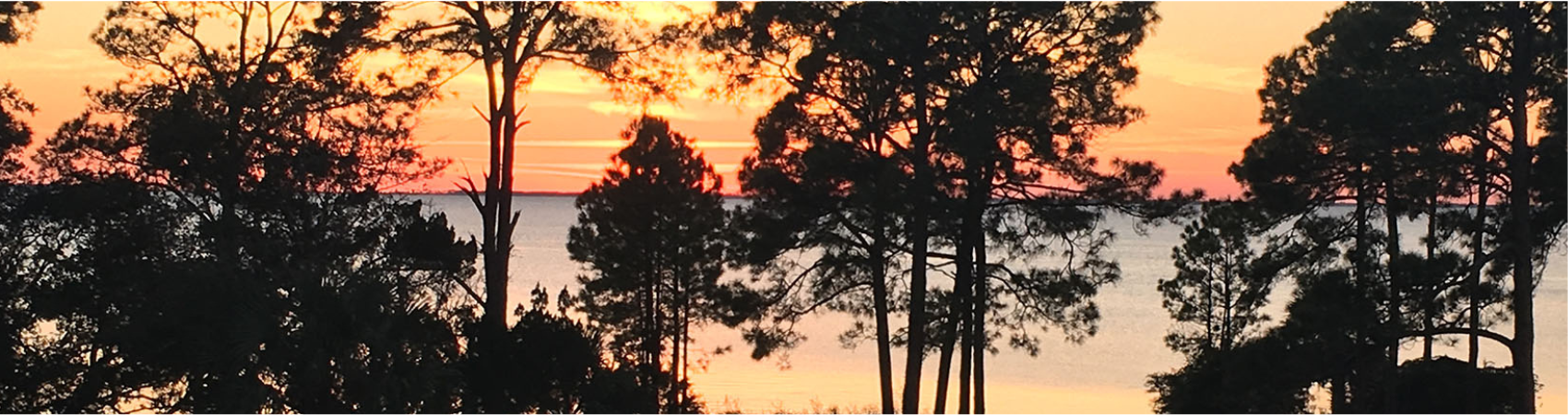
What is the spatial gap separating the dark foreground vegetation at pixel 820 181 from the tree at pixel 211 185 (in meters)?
0.06

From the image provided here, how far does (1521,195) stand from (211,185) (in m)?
20.3

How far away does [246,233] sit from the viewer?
2231 cm

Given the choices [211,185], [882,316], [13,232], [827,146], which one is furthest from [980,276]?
[13,232]

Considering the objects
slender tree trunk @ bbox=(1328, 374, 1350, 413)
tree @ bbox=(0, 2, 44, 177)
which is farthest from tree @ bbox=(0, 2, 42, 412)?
slender tree trunk @ bbox=(1328, 374, 1350, 413)

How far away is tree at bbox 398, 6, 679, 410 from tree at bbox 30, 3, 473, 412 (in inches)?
38.3

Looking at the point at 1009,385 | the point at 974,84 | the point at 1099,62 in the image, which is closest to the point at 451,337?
the point at 974,84

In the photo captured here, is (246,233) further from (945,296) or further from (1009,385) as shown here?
(1009,385)

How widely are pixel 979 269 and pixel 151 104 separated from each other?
1474 centimetres

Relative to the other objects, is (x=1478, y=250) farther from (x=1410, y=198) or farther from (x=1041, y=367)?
(x=1041, y=367)

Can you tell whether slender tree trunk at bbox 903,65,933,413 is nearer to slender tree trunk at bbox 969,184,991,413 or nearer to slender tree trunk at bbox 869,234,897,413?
slender tree trunk at bbox 869,234,897,413

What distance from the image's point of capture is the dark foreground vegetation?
20.7 m

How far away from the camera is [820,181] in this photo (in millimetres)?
25719

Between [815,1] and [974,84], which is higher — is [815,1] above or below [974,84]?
above

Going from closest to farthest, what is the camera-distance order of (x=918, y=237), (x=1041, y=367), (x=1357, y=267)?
1. (x=1357, y=267)
2. (x=918, y=237)
3. (x=1041, y=367)
